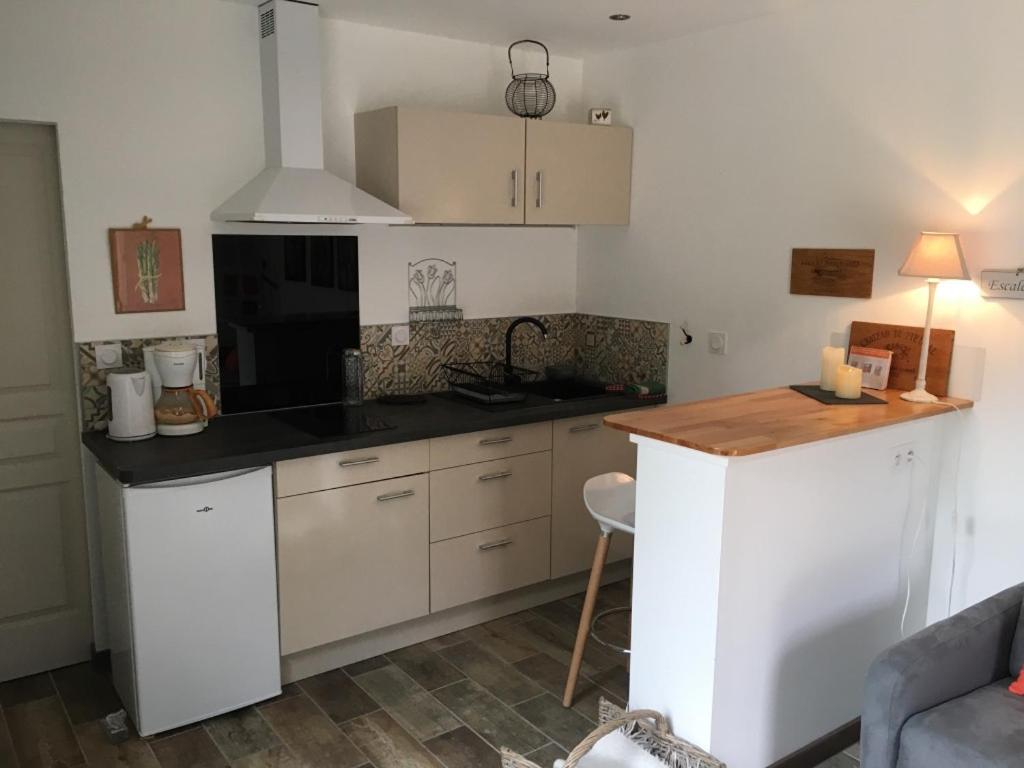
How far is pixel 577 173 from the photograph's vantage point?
3871mm

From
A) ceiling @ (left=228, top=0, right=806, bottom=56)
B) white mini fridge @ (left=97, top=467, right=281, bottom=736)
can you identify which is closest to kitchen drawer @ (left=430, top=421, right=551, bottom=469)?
white mini fridge @ (left=97, top=467, right=281, bottom=736)

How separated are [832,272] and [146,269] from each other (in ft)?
8.41

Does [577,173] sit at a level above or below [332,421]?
above

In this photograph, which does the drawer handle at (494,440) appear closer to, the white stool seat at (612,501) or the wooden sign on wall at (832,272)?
the white stool seat at (612,501)

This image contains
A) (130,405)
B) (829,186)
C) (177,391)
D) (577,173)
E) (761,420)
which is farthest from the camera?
(577,173)

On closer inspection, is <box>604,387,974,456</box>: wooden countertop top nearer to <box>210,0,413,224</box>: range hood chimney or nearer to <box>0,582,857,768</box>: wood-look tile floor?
<box>0,582,857,768</box>: wood-look tile floor

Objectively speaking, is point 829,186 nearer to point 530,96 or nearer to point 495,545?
point 530,96

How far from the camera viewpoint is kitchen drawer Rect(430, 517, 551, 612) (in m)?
3.44

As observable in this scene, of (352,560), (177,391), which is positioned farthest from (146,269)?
(352,560)

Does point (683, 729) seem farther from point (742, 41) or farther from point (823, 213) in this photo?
point (742, 41)

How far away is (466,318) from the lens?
4051 mm

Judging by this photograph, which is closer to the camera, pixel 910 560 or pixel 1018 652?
pixel 1018 652

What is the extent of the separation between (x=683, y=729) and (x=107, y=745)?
6.04 ft

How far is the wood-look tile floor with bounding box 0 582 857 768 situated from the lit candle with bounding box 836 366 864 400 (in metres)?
1.16
